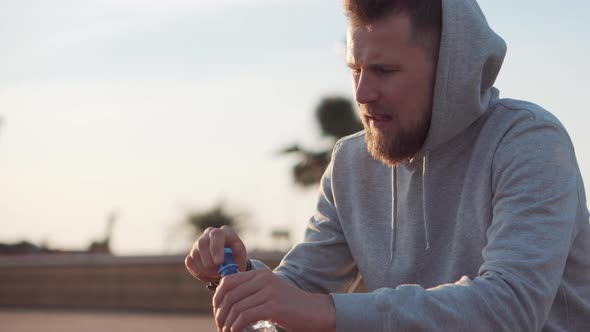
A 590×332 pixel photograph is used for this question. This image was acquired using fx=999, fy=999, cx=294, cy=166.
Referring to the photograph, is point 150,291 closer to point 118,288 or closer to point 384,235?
point 118,288

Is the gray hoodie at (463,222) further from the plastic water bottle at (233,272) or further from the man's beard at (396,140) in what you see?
the plastic water bottle at (233,272)

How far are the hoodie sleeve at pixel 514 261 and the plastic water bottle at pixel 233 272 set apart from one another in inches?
7.0

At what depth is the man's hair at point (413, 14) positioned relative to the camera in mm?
2883

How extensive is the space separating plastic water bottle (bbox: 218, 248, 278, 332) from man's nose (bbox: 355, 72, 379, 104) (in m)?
0.58

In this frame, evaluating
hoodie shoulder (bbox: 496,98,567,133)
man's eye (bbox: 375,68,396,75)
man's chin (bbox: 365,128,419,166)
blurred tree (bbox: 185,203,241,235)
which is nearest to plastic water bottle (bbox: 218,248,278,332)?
man's chin (bbox: 365,128,419,166)

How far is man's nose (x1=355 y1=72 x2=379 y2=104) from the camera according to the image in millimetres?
2850

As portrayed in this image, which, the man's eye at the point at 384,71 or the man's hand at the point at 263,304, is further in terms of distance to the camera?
the man's eye at the point at 384,71

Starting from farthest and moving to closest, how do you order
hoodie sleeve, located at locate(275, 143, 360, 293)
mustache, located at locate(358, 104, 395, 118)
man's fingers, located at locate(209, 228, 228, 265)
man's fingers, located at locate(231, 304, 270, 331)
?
hoodie sleeve, located at locate(275, 143, 360, 293), mustache, located at locate(358, 104, 395, 118), man's fingers, located at locate(209, 228, 228, 265), man's fingers, located at locate(231, 304, 270, 331)

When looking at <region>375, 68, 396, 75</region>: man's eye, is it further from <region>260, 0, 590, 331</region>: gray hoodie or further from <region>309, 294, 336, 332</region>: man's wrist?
<region>309, 294, 336, 332</region>: man's wrist

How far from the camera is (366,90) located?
9.36 feet

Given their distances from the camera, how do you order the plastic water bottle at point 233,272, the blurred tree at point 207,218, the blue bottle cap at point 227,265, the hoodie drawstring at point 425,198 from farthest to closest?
the blurred tree at point 207,218 < the hoodie drawstring at point 425,198 < the blue bottle cap at point 227,265 < the plastic water bottle at point 233,272

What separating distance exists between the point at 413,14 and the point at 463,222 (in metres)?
0.62

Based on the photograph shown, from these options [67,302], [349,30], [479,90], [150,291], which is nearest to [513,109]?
[479,90]

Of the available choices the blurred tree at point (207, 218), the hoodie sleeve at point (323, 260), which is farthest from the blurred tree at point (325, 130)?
the hoodie sleeve at point (323, 260)
